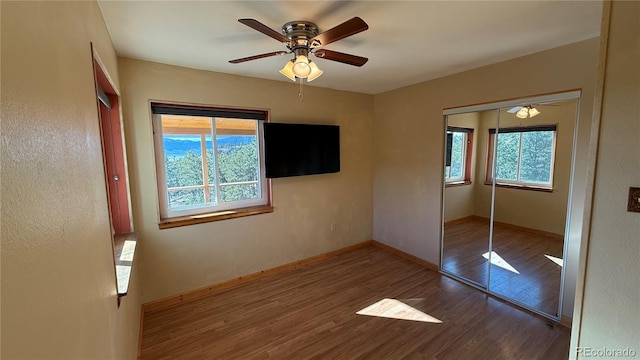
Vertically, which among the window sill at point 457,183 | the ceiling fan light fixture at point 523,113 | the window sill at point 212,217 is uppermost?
the ceiling fan light fixture at point 523,113

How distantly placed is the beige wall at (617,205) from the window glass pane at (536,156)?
139cm

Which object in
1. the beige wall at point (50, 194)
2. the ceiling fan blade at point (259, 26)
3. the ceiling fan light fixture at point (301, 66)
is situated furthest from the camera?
the ceiling fan light fixture at point (301, 66)

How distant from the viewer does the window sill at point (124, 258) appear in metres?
1.64

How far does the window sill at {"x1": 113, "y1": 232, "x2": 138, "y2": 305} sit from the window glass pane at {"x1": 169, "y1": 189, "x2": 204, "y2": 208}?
501 mm

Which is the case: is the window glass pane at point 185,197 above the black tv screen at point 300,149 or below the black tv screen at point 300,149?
below

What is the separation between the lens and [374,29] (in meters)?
1.95

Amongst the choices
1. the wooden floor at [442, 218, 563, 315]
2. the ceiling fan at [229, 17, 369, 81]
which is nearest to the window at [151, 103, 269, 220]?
the ceiling fan at [229, 17, 369, 81]

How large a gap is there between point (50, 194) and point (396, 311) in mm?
2820

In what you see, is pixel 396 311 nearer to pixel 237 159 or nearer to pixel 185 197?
pixel 237 159

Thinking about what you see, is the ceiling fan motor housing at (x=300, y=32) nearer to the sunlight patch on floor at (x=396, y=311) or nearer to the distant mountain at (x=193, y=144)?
the distant mountain at (x=193, y=144)

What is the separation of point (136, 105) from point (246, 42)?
1.30m

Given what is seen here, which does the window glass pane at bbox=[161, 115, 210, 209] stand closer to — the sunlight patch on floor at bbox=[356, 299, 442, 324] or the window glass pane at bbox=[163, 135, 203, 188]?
the window glass pane at bbox=[163, 135, 203, 188]

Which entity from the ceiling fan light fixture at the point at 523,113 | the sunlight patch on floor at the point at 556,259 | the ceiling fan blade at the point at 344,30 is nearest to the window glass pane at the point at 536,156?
the ceiling fan light fixture at the point at 523,113

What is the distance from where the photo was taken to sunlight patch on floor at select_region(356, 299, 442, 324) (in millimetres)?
2566
